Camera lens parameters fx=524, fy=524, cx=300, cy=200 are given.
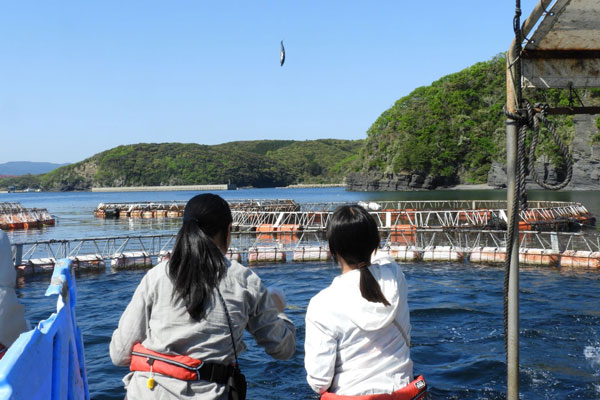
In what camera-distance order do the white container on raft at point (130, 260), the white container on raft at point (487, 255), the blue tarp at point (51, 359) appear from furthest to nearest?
the white container on raft at point (130, 260) < the white container on raft at point (487, 255) < the blue tarp at point (51, 359)

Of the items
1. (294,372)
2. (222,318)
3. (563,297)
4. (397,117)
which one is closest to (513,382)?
(222,318)

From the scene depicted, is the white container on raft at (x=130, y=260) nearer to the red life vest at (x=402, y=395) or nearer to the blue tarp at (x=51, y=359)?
the blue tarp at (x=51, y=359)

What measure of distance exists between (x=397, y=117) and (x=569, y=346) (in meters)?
134

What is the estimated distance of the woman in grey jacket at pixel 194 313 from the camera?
2834mm

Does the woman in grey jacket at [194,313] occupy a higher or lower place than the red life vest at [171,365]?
higher

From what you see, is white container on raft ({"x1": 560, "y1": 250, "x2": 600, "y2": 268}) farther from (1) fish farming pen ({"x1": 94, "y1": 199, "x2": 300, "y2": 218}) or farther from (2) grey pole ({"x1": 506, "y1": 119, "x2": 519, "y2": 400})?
(1) fish farming pen ({"x1": 94, "y1": 199, "x2": 300, "y2": 218})

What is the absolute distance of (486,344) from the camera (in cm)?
1145

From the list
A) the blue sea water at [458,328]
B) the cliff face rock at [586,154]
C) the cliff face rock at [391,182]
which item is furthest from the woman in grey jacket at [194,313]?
the cliff face rock at [391,182]

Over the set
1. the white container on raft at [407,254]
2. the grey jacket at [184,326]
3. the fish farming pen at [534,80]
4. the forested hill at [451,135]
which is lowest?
the white container on raft at [407,254]

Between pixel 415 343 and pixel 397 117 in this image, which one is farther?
pixel 397 117

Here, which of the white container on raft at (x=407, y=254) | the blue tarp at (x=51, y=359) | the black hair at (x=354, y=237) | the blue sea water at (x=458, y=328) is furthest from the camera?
the white container on raft at (x=407, y=254)

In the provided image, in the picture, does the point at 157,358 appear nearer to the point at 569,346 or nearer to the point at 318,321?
the point at 318,321

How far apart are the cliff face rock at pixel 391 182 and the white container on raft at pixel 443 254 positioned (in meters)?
106

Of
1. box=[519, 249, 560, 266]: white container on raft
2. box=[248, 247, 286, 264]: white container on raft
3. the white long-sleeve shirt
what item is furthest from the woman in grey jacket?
box=[248, 247, 286, 264]: white container on raft
